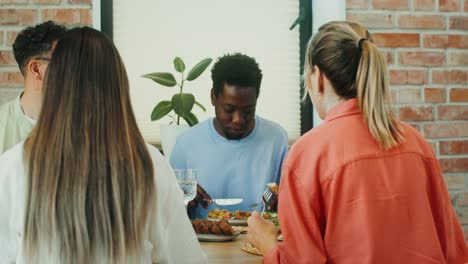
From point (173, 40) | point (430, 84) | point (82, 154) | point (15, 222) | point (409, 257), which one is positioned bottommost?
point (409, 257)

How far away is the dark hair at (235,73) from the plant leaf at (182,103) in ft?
0.46

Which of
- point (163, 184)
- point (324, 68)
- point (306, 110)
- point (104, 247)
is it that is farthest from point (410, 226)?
point (306, 110)

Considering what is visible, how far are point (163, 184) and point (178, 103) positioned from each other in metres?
1.48

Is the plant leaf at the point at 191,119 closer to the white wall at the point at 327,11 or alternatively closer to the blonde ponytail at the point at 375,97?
the white wall at the point at 327,11

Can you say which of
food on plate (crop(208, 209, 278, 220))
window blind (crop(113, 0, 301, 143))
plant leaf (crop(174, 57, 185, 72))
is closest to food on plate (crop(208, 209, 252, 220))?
food on plate (crop(208, 209, 278, 220))

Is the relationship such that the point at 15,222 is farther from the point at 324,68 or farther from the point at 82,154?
the point at 324,68

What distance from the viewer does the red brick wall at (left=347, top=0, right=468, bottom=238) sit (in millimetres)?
2660

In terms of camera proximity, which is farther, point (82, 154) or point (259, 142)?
point (259, 142)

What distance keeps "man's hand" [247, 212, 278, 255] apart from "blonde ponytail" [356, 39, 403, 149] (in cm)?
40

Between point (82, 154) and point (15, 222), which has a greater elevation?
point (82, 154)

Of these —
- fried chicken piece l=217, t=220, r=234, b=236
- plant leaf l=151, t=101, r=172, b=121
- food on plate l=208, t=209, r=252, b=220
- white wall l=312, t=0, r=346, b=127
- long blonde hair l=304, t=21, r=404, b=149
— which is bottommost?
food on plate l=208, t=209, r=252, b=220

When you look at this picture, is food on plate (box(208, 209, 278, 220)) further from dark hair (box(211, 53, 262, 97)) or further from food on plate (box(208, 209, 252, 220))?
dark hair (box(211, 53, 262, 97))

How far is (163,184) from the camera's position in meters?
1.24

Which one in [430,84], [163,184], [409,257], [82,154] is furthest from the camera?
[430,84]
